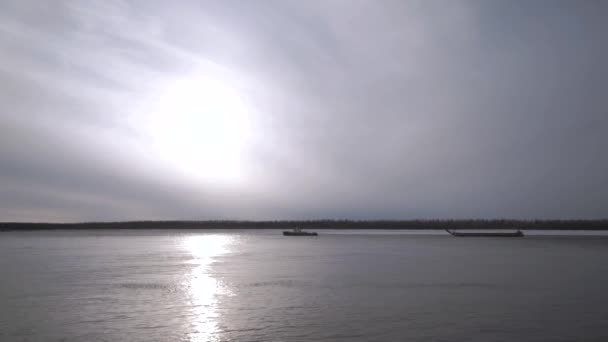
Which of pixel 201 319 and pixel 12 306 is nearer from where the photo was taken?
pixel 201 319

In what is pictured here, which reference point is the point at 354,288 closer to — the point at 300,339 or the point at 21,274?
the point at 300,339

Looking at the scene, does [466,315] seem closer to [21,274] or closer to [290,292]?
[290,292]

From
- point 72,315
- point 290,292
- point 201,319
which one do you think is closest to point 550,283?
point 290,292

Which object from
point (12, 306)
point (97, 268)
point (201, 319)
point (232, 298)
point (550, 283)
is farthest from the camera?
point (97, 268)

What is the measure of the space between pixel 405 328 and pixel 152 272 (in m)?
26.4

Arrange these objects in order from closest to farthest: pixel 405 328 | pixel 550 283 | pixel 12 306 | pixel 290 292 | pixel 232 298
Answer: pixel 405 328 < pixel 12 306 < pixel 232 298 < pixel 290 292 < pixel 550 283

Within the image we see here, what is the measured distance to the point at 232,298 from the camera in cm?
2708

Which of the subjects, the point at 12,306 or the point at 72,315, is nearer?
the point at 72,315

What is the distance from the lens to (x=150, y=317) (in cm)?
2183

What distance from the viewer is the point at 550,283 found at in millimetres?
34062

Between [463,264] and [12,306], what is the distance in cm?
3782

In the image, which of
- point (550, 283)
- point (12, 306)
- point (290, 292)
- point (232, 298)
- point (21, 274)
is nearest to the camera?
point (12, 306)

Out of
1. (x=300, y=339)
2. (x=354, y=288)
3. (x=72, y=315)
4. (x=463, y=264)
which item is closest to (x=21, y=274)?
(x=72, y=315)

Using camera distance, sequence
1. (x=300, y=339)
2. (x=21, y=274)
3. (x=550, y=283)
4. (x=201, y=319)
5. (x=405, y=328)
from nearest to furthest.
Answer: (x=300, y=339)
(x=405, y=328)
(x=201, y=319)
(x=550, y=283)
(x=21, y=274)
